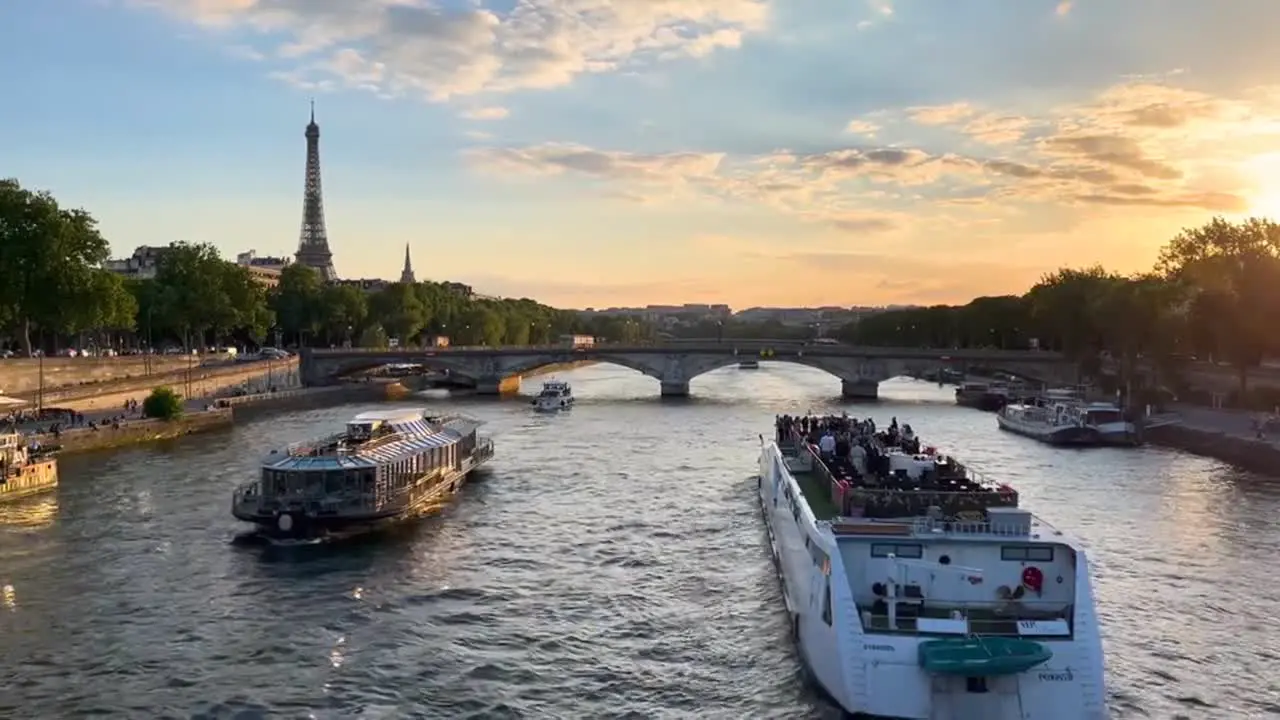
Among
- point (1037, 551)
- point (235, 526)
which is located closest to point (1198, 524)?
point (1037, 551)

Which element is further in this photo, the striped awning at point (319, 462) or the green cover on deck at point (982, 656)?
the striped awning at point (319, 462)

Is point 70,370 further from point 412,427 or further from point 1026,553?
point 1026,553

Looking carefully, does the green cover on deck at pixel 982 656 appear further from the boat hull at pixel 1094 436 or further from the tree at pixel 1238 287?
the tree at pixel 1238 287

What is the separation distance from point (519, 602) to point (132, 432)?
33.4m

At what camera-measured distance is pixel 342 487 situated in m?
29.0

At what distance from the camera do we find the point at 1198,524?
31562 mm

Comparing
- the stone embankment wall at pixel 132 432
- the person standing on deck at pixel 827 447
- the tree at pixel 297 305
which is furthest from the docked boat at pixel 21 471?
the tree at pixel 297 305

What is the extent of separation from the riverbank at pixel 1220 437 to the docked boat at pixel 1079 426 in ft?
5.26

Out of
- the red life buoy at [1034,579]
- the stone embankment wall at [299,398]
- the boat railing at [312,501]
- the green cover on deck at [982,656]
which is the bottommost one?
the stone embankment wall at [299,398]

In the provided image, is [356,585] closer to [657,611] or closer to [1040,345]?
[657,611]

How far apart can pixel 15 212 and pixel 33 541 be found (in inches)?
1484

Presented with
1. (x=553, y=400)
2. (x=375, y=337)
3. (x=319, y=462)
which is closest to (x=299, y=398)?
(x=553, y=400)

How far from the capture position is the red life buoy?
1703 centimetres

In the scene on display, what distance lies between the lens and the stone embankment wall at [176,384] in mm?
57031
